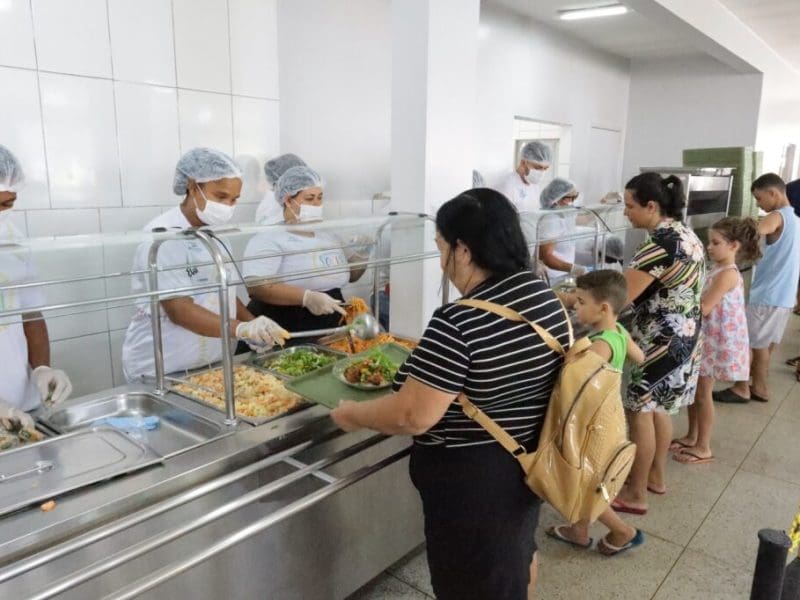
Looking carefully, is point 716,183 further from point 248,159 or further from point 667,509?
point 248,159

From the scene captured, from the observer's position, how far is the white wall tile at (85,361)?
2.16 m

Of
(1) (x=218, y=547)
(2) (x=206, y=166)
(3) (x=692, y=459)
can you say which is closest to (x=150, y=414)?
(1) (x=218, y=547)

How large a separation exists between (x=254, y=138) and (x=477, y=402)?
6.78 feet

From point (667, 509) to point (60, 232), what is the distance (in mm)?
2502

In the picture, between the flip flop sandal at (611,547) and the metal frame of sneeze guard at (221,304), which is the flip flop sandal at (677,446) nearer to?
the flip flop sandal at (611,547)

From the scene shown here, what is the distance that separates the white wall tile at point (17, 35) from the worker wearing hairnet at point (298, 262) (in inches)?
36.6

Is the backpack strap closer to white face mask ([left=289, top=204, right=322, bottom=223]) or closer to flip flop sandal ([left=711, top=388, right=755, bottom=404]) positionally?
white face mask ([left=289, top=204, right=322, bottom=223])

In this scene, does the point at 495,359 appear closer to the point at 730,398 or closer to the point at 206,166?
the point at 206,166

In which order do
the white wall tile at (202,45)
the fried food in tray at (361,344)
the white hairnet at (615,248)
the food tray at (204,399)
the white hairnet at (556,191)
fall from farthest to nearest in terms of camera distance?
the white hairnet at (556,191) → the white hairnet at (615,248) → the white wall tile at (202,45) → the fried food in tray at (361,344) → the food tray at (204,399)

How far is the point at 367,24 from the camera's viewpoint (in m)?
3.20

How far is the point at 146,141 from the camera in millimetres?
2340

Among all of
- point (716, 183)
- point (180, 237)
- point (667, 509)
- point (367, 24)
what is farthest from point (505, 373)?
point (716, 183)

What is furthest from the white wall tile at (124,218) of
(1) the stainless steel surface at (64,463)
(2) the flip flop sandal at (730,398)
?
(2) the flip flop sandal at (730,398)

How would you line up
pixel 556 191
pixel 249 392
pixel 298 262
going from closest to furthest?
pixel 249 392, pixel 298 262, pixel 556 191
